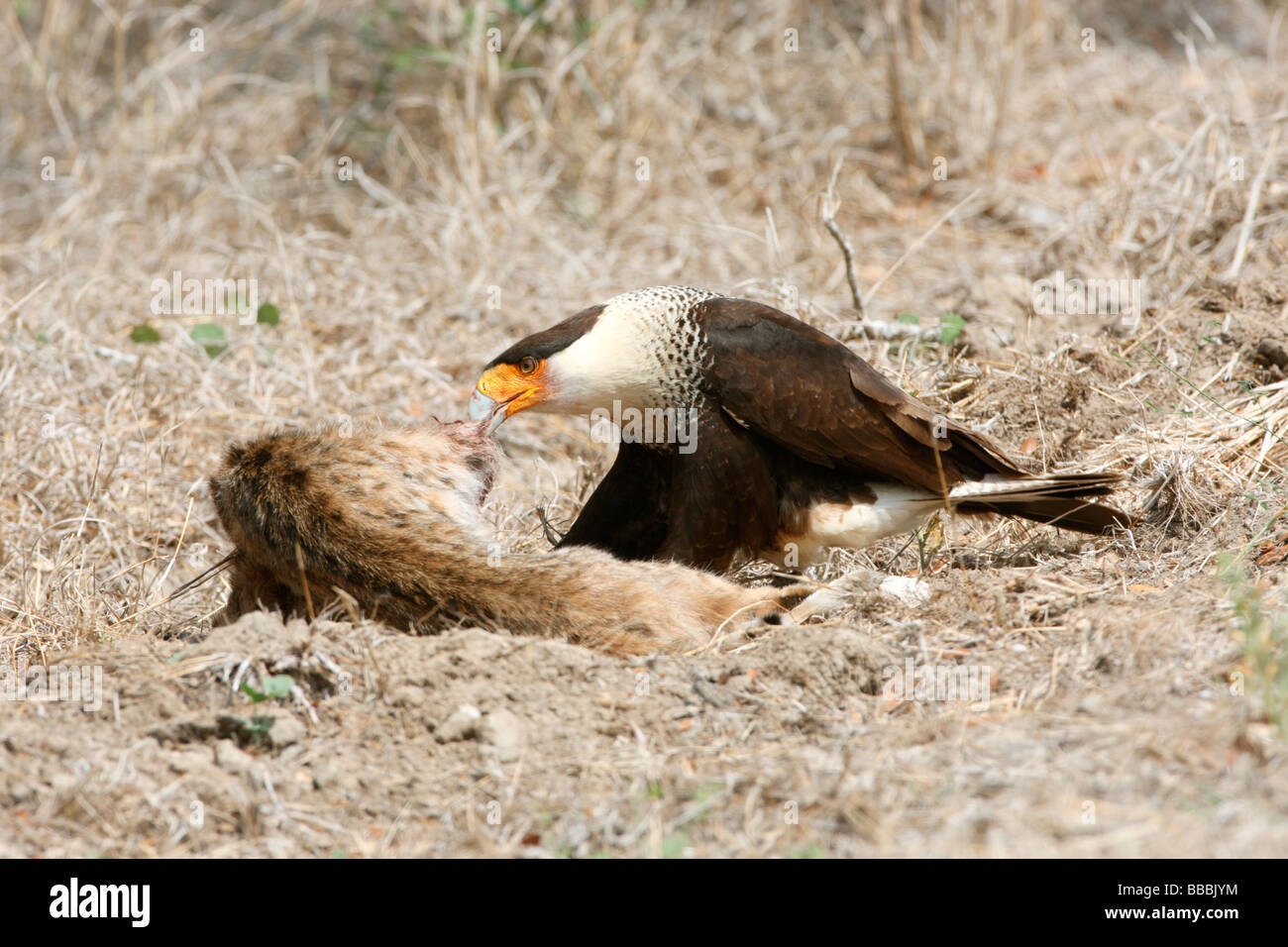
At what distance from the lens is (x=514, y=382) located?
3.78 m

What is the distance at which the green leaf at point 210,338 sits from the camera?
550 cm

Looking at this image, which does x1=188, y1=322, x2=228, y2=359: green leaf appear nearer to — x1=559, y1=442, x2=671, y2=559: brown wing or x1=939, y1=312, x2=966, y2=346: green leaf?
x1=559, y1=442, x2=671, y2=559: brown wing

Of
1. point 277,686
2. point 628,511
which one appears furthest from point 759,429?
point 277,686

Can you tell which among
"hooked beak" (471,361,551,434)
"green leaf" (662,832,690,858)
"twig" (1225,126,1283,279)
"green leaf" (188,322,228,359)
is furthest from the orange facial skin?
"twig" (1225,126,1283,279)

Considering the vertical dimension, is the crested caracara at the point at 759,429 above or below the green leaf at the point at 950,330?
below

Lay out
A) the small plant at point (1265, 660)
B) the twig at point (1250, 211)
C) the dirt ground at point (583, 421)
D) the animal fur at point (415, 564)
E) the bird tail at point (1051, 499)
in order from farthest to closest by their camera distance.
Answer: the twig at point (1250, 211) → the bird tail at point (1051, 499) → the animal fur at point (415, 564) → the dirt ground at point (583, 421) → the small plant at point (1265, 660)

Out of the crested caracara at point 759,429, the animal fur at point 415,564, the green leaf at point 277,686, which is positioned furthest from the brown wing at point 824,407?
the green leaf at point 277,686

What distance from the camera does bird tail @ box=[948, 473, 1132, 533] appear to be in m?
3.63

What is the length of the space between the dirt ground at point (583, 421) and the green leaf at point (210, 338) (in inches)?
1.1

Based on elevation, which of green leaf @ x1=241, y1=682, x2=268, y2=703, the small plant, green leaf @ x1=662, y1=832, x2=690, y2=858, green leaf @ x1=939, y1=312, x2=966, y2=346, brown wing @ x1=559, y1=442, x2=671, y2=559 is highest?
green leaf @ x1=939, y1=312, x2=966, y2=346

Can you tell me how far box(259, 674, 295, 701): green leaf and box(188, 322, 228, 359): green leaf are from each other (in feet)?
9.90

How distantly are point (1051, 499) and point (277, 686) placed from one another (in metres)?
2.21

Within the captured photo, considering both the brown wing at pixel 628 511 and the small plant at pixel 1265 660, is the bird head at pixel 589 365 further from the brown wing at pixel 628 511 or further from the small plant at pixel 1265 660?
the small plant at pixel 1265 660

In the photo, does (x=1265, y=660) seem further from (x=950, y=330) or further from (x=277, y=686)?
(x=950, y=330)
